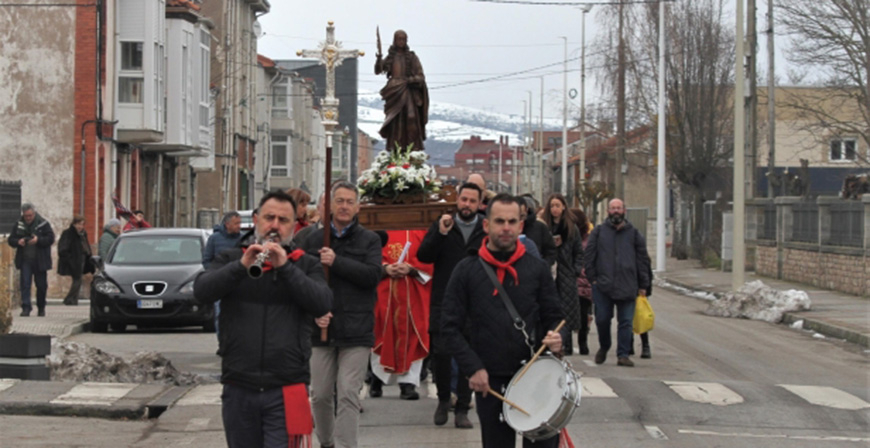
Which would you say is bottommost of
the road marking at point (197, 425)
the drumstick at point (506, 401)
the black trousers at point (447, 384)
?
the road marking at point (197, 425)

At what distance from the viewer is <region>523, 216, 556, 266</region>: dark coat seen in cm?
1126

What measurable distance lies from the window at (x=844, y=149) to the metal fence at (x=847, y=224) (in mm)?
9989

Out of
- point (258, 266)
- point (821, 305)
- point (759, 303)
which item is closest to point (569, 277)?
point (258, 266)

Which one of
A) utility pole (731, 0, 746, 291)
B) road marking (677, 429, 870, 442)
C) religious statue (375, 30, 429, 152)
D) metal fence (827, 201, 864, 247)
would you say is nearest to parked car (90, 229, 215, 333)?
religious statue (375, 30, 429, 152)

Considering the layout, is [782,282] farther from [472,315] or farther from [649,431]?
[472,315]

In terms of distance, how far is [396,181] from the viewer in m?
11.8

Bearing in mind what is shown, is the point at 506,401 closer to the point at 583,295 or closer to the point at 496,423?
the point at 496,423

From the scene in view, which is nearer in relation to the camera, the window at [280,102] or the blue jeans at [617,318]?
the blue jeans at [617,318]

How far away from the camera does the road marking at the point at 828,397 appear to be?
11188mm

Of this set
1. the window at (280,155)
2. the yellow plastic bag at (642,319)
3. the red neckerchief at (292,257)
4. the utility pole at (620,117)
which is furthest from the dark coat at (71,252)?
the window at (280,155)

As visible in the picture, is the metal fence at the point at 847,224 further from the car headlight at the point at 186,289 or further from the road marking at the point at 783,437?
the road marking at the point at 783,437

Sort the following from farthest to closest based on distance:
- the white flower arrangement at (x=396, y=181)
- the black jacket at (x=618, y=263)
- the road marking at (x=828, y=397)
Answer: the black jacket at (x=618, y=263) < the white flower arrangement at (x=396, y=181) < the road marking at (x=828, y=397)

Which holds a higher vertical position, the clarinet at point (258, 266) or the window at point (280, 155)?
the window at point (280, 155)

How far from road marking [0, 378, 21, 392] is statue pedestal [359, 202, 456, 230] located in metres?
3.64
